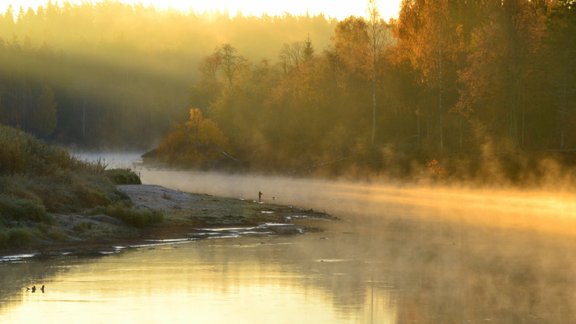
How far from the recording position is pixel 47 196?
3478 centimetres

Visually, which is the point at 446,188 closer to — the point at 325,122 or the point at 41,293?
the point at 325,122

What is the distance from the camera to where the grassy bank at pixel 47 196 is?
30.8 meters

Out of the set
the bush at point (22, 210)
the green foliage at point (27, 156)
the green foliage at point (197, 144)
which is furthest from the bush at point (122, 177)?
the green foliage at point (197, 144)

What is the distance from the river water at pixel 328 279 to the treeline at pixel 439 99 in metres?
33.4


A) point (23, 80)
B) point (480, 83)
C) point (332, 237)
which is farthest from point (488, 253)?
point (23, 80)

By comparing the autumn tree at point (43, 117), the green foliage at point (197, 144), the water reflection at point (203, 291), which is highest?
the autumn tree at point (43, 117)

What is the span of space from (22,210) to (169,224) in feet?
23.7

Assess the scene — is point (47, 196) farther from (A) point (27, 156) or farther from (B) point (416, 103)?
(B) point (416, 103)

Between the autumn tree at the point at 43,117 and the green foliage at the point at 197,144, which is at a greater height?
the autumn tree at the point at 43,117

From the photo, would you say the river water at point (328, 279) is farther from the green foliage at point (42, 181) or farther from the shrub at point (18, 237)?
the green foliage at point (42, 181)

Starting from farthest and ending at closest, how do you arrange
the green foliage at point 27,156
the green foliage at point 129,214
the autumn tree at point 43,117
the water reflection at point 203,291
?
the autumn tree at point 43,117 → the green foliage at point 27,156 → the green foliage at point 129,214 → the water reflection at point 203,291

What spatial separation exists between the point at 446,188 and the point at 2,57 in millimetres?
126668

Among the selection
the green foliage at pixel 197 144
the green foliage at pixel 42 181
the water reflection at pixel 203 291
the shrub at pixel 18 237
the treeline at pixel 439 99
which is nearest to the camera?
→ the water reflection at pixel 203 291

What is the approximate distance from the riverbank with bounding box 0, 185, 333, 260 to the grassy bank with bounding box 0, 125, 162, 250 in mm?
177
